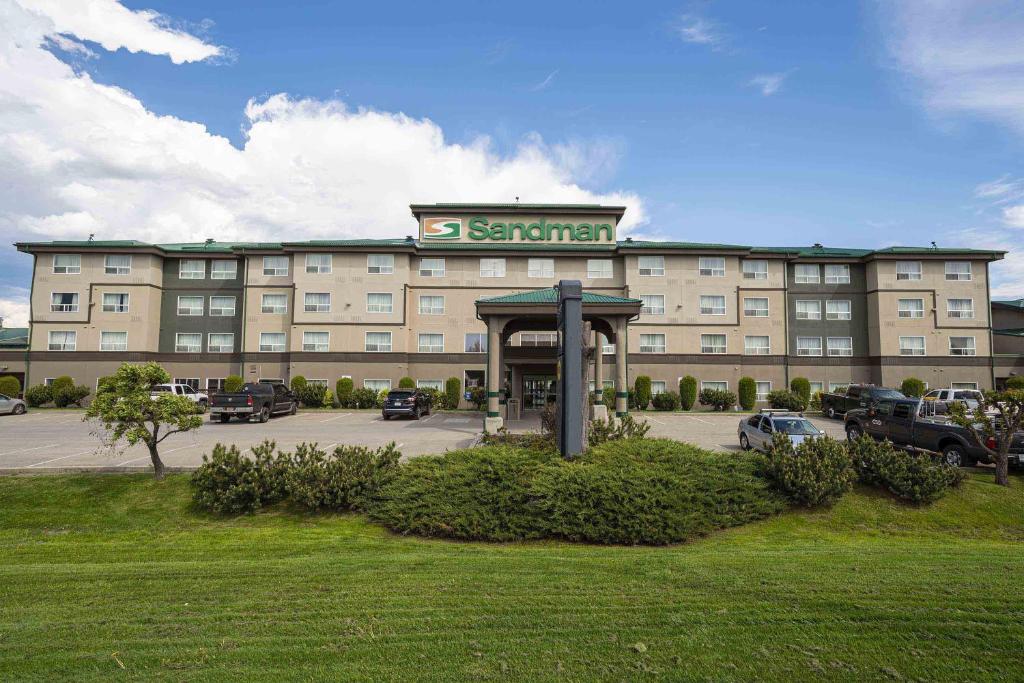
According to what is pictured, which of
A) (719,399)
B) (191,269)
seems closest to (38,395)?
(191,269)

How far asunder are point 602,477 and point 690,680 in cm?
526

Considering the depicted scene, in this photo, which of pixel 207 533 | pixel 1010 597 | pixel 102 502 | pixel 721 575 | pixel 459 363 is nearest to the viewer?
pixel 1010 597

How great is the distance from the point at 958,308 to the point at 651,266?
73.5 feet

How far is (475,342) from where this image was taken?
39406mm

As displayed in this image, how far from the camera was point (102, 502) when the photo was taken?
34.6ft

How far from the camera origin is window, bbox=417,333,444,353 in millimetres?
39469

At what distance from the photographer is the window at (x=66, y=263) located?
3991 cm

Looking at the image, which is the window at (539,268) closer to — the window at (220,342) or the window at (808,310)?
the window at (808,310)

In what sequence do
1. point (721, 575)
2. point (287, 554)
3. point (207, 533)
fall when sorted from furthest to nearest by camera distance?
point (207, 533), point (287, 554), point (721, 575)

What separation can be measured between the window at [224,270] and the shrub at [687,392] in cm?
3411

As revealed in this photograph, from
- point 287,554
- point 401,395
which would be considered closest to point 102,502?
point 287,554

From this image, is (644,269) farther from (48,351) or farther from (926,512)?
(48,351)

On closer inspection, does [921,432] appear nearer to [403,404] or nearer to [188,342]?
[403,404]

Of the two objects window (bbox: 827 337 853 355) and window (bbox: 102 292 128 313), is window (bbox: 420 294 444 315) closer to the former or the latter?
window (bbox: 102 292 128 313)
